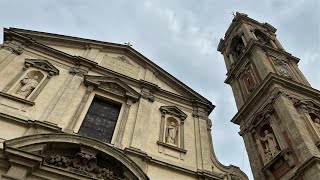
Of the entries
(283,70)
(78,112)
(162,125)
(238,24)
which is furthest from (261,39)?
→ (78,112)

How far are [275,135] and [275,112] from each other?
1.23 metres

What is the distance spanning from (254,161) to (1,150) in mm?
11015

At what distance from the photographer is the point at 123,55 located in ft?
48.0

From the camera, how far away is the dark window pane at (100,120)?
33.1 feet

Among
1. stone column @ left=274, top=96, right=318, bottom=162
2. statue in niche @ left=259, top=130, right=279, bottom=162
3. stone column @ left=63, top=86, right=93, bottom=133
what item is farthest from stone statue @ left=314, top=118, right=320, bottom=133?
stone column @ left=63, top=86, right=93, bottom=133

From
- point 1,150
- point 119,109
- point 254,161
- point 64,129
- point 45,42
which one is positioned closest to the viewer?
point 1,150

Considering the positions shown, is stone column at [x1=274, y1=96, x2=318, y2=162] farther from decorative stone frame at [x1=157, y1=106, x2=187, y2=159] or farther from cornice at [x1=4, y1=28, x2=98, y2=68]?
cornice at [x1=4, y1=28, x2=98, y2=68]

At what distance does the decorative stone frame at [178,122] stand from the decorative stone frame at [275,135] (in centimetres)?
437

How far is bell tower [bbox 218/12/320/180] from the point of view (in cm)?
1218

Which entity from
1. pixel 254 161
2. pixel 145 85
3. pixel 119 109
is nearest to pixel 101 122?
pixel 119 109

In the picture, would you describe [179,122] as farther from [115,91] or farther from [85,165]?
[85,165]

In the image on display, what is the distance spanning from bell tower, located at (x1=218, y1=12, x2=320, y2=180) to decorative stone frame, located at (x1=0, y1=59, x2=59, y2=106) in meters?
9.70

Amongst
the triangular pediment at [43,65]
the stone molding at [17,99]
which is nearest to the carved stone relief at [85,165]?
the stone molding at [17,99]

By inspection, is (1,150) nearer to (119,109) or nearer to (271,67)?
(119,109)
